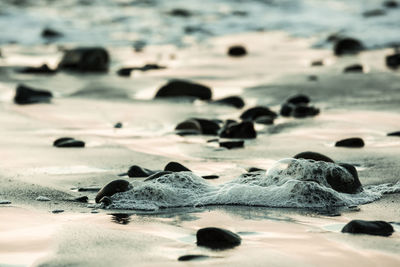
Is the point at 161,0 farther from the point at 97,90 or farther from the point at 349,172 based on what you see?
the point at 349,172

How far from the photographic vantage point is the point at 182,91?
7.28 metres

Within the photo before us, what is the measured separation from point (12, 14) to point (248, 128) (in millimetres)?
11878

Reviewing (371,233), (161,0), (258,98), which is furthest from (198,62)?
(161,0)

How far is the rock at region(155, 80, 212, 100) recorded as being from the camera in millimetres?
7262

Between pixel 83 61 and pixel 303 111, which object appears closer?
pixel 303 111

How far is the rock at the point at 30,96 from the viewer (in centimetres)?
709

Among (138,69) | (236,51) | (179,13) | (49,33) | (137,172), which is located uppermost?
(179,13)

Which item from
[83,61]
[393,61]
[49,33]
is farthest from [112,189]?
[49,33]

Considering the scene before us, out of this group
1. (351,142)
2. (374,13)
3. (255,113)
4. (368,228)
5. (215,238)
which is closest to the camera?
(215,238)

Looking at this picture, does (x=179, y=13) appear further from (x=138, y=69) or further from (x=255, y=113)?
(x=255, y=113)

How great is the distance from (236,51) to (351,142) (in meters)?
5.85

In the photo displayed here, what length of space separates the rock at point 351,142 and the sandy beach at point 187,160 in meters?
0.07

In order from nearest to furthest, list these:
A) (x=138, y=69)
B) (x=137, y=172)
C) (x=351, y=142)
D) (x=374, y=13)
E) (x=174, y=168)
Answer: (x=174, y=168)
(x=137, y=172)
(x=351, y=142)
(x=138, y=69)
(x=374, y=13)

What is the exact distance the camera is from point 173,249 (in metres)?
2.86
